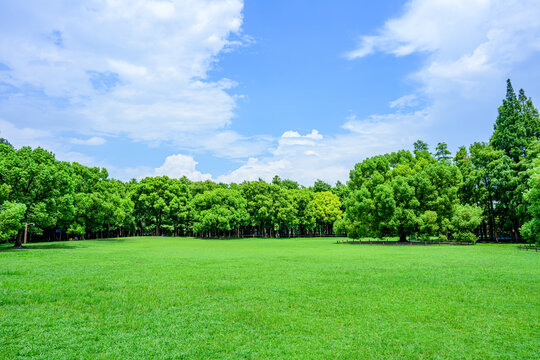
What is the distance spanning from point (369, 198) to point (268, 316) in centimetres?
4318

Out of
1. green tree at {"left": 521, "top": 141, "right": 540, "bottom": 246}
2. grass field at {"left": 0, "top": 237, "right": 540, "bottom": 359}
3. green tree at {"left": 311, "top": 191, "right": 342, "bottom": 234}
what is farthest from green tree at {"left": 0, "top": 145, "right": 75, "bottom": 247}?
green tree at {"left": 311, "top": 191, "right": 342, "bottom": 234}

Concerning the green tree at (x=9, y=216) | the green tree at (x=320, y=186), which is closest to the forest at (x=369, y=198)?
the green tree at (x=9, y=216)

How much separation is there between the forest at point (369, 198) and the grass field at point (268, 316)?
2096 centimetres

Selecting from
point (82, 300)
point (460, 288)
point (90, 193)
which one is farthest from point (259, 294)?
point (90, 193)

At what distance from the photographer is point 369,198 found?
49.8m

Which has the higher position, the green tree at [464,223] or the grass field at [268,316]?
the green tree at [464,223]

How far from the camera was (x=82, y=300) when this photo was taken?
36.4 ft

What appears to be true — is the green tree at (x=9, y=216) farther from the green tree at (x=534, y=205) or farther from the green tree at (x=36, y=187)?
the green tree at (x=534, y=205)

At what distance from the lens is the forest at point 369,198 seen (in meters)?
33.6

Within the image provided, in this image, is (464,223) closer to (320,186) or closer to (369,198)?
(369,198)

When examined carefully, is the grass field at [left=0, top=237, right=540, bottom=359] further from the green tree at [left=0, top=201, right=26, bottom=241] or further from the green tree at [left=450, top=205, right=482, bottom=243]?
the green tree at [left=450, top=205, right=482, bottom=243]

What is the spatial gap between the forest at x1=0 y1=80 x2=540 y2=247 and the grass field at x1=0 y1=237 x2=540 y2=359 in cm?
2096

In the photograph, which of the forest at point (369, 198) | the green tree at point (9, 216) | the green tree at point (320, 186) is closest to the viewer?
the green tree at point (9, 216)

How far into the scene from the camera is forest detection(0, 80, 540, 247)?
3362cm
